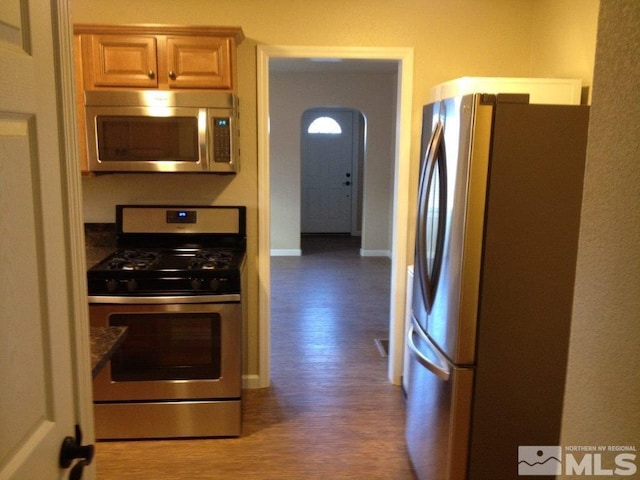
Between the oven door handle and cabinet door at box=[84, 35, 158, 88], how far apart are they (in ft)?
3.68

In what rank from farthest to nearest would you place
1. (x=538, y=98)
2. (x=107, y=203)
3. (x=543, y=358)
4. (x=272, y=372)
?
(x=272, y=372), (x=107, y=203), (x=538, y=98), (x=543, y=358)

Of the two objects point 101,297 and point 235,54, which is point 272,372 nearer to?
point 101,297

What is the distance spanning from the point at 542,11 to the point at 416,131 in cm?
96

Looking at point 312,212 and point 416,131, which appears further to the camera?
point 312,212

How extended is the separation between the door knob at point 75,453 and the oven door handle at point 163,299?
5.18 ft

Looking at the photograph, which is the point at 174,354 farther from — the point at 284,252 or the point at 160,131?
the point at 284,252

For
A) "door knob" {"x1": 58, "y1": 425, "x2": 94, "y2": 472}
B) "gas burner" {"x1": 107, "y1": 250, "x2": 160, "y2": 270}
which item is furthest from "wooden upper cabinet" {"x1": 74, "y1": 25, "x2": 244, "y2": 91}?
"door knob" {"x1": 58, "y1": 425, "x2": 94, "y2": 472}

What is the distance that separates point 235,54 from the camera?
288 cm

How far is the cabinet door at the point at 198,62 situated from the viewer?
2.79m

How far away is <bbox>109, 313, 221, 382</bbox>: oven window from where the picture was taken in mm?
2693

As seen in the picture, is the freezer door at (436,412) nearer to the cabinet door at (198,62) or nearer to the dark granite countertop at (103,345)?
the dark granite countertop at (103,345)

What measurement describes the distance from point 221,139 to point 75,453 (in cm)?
203

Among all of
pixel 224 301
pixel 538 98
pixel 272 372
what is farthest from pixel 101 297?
pixel 538 98

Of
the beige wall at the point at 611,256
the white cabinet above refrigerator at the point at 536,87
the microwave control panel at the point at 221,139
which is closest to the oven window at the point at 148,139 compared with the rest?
the microwave control panel at the point at 221,139
